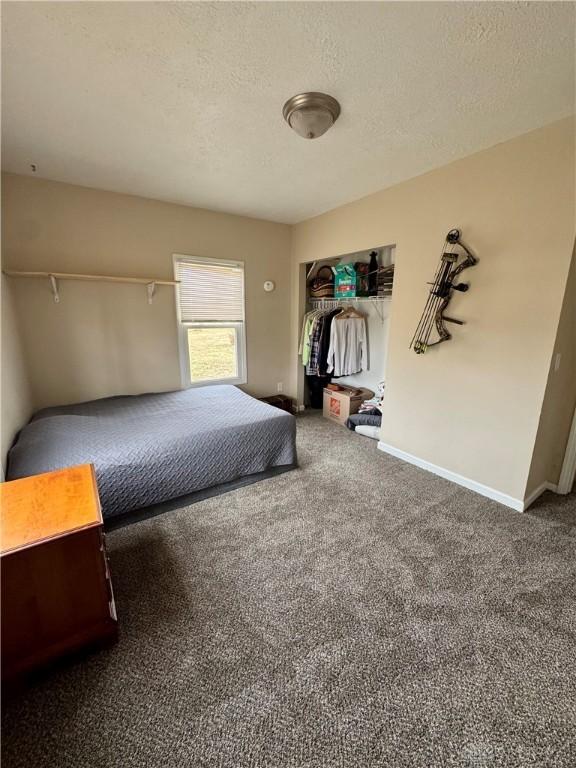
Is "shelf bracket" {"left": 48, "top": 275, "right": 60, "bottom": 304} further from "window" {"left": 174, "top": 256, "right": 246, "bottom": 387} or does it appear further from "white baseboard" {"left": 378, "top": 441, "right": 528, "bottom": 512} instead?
"white baseboard" {"left": 378, "top": 441, "right": 528, "bottom": 512}

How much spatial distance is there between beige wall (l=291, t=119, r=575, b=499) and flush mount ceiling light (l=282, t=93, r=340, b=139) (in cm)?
114

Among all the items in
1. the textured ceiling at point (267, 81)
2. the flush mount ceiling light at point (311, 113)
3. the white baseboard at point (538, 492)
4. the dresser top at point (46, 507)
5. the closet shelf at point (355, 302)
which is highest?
the textured ceiling at point (267, 81)

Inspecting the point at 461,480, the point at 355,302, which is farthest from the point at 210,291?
the point at 461,480

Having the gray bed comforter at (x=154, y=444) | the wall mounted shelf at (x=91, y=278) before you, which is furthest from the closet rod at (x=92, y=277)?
the gray bed comforter at (x=154, y=444)

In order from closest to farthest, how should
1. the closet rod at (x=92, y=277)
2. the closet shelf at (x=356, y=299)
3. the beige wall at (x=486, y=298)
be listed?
the beige wall at (x=486, y=298)
the closet rod at (x=92, y=277)
the closet shelf at (x=356, y=299)

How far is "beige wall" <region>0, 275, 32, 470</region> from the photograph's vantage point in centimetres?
192

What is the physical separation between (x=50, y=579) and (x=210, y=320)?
2769mm

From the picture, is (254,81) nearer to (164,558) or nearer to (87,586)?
(87,586)

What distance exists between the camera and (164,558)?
5.72 feet

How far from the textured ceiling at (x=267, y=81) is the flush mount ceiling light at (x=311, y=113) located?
2.1 inches

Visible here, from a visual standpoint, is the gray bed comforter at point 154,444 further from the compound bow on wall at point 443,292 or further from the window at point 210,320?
the compound bow on wall at point 443,292

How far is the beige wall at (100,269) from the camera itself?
2531mm

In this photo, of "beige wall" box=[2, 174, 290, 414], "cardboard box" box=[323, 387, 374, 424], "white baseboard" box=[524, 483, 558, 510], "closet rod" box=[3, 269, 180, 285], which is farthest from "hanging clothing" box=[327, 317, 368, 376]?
"white baseboard" box=[524, 483, 558, 510]

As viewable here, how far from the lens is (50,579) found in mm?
1116
